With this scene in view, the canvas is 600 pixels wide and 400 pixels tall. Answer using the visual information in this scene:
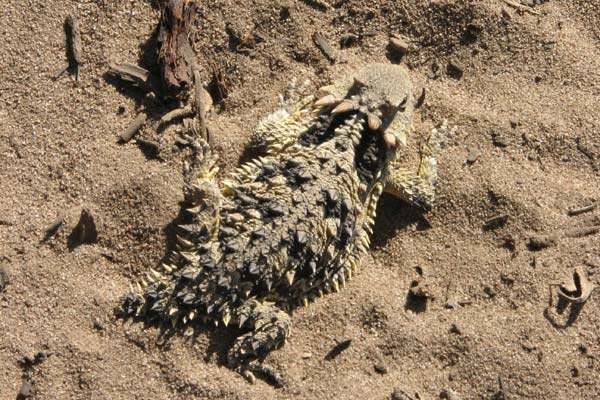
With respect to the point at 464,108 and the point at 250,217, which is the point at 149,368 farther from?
the point at 464,108

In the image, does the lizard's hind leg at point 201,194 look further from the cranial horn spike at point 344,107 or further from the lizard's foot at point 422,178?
the lizard's foot at point 422,178

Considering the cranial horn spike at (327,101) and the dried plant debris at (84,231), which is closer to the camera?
the dried plant debris at (84,231)

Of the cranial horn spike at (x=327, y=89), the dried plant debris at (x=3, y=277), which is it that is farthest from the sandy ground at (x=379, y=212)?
the cranial horn spike at (x=327, y=89)

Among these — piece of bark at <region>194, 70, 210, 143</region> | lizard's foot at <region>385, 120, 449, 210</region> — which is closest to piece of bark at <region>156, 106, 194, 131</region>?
piece of bark at <region>194, 70, 210, 143</region>

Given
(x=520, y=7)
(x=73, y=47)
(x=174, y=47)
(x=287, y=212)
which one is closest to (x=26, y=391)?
(x=287, y=212)

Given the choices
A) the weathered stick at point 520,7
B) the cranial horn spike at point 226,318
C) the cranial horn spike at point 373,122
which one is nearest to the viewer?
the cranial horn spike at point 226,318

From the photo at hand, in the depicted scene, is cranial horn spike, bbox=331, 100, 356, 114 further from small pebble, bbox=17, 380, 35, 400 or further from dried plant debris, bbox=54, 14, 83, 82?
small pebble, bbox=17, 380, 35, 400
